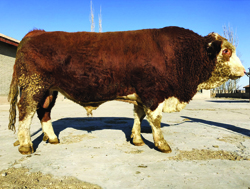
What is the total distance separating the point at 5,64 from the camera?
1385 centimetres

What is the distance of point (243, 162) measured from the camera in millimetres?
2490

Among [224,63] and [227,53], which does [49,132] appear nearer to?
[224,63]

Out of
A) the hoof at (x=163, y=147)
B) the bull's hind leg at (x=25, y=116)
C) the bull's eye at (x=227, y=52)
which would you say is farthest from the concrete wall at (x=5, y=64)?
the bull's eye at (x=227, y=52)

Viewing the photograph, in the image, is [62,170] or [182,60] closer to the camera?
[62,170]

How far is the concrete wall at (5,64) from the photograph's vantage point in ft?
44.4

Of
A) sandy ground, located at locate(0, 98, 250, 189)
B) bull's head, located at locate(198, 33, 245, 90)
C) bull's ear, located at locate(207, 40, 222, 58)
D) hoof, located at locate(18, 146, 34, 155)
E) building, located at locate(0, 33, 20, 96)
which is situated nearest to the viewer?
sandy ground, located at locate(0, 98, 250, 189)

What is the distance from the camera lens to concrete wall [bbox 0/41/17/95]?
44.4ft

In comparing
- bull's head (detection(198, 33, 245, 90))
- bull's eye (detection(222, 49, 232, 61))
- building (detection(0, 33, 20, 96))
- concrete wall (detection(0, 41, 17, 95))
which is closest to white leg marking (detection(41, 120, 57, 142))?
bull's head (detection(198, 33, 245, 90))

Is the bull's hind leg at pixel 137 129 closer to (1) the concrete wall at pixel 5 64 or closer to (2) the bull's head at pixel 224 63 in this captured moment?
(2) the bull's head at pixel 224 63

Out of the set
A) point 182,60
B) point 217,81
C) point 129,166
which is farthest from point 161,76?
point 129,166

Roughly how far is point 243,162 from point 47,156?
8.93 feet

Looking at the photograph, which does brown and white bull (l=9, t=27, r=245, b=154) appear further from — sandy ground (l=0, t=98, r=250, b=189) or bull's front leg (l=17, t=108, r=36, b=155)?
sandy ground (l=0, t=98, r=250, b=189)

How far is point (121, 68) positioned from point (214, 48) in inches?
60.0

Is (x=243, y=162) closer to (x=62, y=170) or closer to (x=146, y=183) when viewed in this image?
(x=146, y=183)
